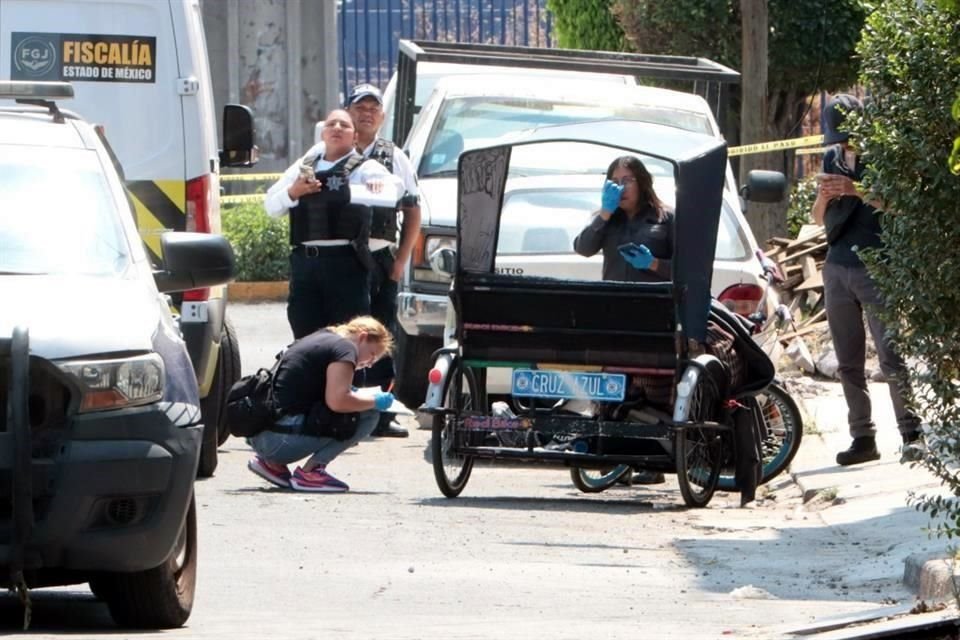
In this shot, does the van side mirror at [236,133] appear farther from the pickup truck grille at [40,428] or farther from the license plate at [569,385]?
the pickup truck grille at [40,428]

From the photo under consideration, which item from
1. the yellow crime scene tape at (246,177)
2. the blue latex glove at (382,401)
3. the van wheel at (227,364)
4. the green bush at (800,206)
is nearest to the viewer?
the blue latex glove at (382,401)

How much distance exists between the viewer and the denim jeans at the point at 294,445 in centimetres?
992

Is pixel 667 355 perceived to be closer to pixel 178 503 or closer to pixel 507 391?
pixel 507 391

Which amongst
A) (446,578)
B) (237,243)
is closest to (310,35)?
(237,243)

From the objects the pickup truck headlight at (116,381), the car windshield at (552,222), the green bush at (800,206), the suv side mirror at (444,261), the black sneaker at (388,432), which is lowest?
the black sneaker at (388,432)

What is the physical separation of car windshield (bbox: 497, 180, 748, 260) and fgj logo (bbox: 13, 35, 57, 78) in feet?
8.32

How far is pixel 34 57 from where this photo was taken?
1032 centimetres

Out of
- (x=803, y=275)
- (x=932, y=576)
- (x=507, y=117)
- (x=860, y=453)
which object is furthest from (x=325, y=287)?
(x=803, y=275)

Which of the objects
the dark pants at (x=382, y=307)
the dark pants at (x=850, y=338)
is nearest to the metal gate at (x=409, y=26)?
the dark pants at (x=382, y=307)

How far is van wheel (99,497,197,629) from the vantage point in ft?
20.5

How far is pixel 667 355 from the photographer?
31.7ft

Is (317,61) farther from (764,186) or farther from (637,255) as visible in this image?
(637,255)

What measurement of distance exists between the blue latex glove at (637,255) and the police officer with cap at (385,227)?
5.64 ft

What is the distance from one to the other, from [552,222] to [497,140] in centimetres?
55
